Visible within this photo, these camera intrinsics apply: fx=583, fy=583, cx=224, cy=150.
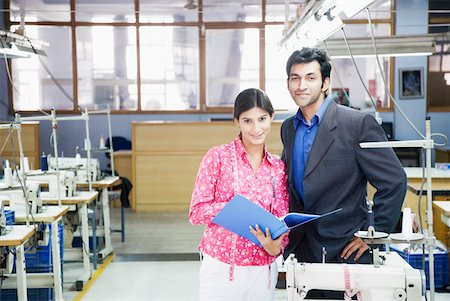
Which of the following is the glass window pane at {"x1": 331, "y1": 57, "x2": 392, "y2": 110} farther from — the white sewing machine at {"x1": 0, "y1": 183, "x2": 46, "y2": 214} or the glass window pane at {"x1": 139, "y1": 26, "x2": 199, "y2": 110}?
the white sewing machine at {"x1": 0, "y1": 183, "x2": 46, "y2": 214}

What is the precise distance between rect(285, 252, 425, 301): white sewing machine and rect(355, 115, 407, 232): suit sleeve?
0.20m

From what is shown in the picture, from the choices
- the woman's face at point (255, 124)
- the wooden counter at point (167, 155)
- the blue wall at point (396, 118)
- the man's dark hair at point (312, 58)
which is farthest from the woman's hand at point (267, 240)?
the blue wall at point (396, 118)

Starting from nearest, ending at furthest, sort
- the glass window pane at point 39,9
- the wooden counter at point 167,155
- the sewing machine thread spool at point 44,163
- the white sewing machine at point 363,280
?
the white sewing machine at point 363,280 → the sewing machine thread spool at point 44,163 → the wooden counter at point 167,155 → the glass window pane at point 39,9

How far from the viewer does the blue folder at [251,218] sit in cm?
200

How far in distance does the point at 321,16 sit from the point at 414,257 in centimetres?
215

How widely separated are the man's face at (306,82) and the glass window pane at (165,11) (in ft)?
25.8

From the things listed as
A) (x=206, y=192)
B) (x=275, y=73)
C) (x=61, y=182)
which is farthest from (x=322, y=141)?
(x=275, y=73)

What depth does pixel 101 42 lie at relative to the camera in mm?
9852

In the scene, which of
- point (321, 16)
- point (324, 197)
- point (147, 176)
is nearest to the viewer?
point (324, 197)

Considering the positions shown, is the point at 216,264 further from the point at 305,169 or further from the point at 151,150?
the point at 151,150

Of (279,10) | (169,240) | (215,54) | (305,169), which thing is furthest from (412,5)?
(305,169)

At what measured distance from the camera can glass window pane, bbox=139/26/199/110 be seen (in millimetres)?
9859

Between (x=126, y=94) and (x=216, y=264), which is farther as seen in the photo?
(x=126, y=94)

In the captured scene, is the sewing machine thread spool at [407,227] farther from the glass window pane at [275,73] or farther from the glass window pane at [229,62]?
the glass window pane at [229,62]
